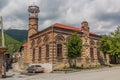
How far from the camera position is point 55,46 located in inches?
1686

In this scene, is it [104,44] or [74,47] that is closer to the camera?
[74,47]

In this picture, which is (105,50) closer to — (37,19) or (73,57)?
(73,57)

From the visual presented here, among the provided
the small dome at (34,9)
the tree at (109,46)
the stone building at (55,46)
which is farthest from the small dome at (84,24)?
the small dome at (34,9)

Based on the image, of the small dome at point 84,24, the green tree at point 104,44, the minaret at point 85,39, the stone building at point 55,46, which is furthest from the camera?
the green tree at point 104,44

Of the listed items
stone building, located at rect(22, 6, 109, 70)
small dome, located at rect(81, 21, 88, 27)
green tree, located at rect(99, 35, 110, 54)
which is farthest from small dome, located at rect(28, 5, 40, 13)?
green tree, located at rect(99, 35, 110, 54)

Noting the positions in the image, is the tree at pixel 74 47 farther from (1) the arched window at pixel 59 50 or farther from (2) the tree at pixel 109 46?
(2) the tree at pixel 109 46

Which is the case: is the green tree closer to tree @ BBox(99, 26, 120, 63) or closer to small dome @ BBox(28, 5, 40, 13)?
tree @ BBox(99, 26, 120, 63)

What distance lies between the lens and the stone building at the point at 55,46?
42.7 m

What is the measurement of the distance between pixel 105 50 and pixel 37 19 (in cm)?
1824

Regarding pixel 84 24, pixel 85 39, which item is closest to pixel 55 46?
pixel 85 39

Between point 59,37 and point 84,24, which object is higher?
point 84,24

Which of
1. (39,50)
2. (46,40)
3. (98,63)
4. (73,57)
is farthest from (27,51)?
(98,63)

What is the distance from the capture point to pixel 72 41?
43.1 m

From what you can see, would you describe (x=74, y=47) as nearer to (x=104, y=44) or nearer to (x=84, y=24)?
(x=84, y=24)
